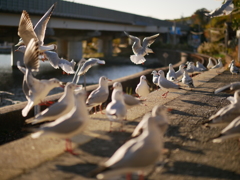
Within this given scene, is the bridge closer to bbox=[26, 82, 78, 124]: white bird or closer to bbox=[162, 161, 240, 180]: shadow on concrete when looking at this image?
bbox=[26, 82, 78, 124]: white bird

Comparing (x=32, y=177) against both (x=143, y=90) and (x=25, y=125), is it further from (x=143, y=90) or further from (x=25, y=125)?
(x=143, y=90)

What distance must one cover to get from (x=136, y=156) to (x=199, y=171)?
1.00 metres

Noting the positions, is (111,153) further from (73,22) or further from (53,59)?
(73,22)

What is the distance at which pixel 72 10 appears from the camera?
34125 millimetres

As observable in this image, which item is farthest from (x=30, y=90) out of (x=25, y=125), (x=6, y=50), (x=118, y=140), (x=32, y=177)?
(x=6, y=50)

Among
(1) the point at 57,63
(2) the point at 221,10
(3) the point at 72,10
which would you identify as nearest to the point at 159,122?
(1) the point at 57,63

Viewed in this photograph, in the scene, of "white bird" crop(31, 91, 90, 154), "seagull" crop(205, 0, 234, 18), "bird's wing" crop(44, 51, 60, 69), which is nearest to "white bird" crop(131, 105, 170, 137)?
"white bird" crop(31, 91, 90, 154)

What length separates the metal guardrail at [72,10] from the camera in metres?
26.2

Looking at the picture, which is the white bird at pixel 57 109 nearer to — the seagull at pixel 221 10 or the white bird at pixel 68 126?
the white bird at pixel 68 126

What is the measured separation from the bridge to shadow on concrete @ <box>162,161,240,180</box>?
23300 millimetres

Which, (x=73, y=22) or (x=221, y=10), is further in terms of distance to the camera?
(x=73, y=22)

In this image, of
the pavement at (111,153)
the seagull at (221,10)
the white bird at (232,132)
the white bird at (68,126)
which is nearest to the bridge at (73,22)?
the seagull at (221,10)

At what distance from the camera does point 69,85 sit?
577 cm

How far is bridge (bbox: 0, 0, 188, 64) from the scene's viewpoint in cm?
2664
